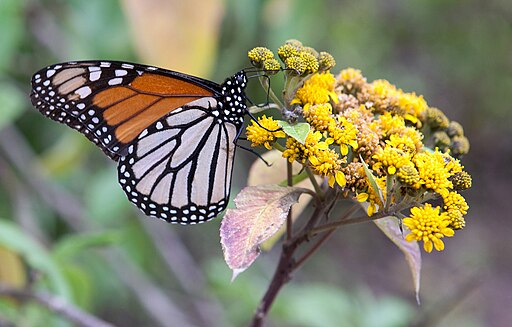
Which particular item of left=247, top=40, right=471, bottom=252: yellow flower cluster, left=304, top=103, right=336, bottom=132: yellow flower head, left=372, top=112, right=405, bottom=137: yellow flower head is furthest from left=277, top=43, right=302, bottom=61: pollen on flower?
left=372, top=112, right=405, bottom=137: yellow flower head

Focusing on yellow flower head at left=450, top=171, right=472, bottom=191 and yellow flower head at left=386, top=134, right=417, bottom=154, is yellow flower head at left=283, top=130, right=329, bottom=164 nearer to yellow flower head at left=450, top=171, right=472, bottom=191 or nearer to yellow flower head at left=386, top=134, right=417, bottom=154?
yellow flower head at left=386, top=134, right=417, bottom=154

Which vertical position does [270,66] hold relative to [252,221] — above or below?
above

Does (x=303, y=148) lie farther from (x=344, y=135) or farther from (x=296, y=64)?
(x=296, y=64)

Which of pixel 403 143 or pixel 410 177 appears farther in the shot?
pixel 403 143

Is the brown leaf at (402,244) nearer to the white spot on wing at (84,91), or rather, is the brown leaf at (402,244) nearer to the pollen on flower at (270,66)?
the pollen on flower at (270,66)

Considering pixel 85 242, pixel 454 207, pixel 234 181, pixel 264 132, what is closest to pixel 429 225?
pixel 454 207

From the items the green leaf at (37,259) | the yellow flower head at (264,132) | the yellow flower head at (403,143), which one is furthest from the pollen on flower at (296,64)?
the green leaf at (37,259)

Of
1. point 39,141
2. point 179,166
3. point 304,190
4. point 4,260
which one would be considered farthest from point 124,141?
point 39,141

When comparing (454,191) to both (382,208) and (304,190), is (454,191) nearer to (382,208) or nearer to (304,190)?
(382,208)
